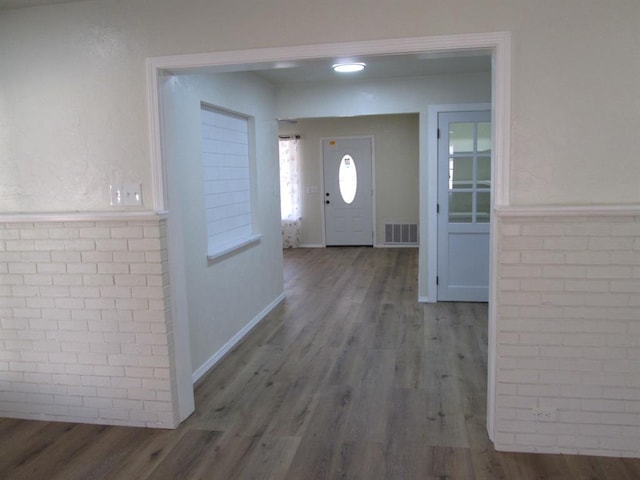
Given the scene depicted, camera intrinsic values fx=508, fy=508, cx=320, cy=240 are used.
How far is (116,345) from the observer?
2.94 meters

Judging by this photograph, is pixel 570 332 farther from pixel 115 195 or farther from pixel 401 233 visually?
pixel 401 233

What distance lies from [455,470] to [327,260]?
5819mm

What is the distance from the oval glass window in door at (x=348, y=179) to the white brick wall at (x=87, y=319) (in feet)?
21.8

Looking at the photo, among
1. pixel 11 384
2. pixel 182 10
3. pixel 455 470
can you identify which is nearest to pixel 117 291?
pixel 11 384

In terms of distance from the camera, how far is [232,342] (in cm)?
430

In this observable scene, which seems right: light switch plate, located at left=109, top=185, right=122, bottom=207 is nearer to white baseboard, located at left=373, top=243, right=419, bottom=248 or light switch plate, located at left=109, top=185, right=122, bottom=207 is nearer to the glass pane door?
the glass pane door

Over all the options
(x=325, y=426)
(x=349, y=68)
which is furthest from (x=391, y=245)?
(x=325, y=426)

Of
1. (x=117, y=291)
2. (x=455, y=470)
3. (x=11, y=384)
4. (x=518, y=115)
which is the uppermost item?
(x=518, y=115)

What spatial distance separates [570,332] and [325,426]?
1.42 m

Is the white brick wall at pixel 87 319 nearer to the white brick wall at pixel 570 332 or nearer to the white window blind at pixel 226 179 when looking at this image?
the white window blind at pixel 226 179

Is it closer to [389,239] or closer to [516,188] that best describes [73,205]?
[516,188]

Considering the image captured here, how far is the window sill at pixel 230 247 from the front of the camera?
3.93 m

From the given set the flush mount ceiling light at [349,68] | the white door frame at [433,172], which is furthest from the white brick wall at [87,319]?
the white door frame at [433,172]

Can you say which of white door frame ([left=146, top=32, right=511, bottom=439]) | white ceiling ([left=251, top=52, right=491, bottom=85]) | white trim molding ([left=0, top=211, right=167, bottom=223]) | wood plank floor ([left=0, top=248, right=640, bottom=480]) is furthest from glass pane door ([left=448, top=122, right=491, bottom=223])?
white trim molding ([left=0, top=211, right=167, bottom=223])
